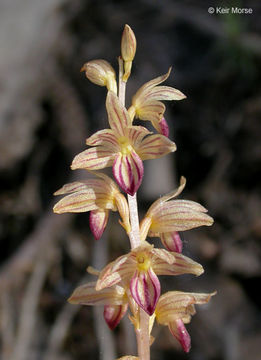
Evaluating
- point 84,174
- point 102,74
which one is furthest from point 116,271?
point 84,174

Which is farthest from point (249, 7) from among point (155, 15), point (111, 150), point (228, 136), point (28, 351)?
point (111, 150)

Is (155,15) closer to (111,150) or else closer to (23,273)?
(23,273)

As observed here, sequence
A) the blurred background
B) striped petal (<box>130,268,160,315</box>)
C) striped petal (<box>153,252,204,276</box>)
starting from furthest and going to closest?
1. the blurred background
2. striped petal (<box>153,252,204,276</box>)
3. striped petal (<box>130,268,160,315</box>)

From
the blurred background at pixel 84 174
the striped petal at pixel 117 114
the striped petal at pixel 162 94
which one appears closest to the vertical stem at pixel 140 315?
the striped petal at pixel 117 114

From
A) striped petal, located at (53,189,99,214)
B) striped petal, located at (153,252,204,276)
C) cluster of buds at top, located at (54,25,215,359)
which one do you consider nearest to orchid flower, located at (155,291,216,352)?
cluster of buds at top, located at (54,25,215,359)

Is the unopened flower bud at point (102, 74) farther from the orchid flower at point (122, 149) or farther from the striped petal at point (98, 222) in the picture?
the striped petal at point (98, 222)

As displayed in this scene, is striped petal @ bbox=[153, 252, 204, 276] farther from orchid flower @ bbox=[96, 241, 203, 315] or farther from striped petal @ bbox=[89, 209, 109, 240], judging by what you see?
striped petal @ bbox=[89, 209, 109, 240]

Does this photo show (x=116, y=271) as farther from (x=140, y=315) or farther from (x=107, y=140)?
(x=107, y=140)
